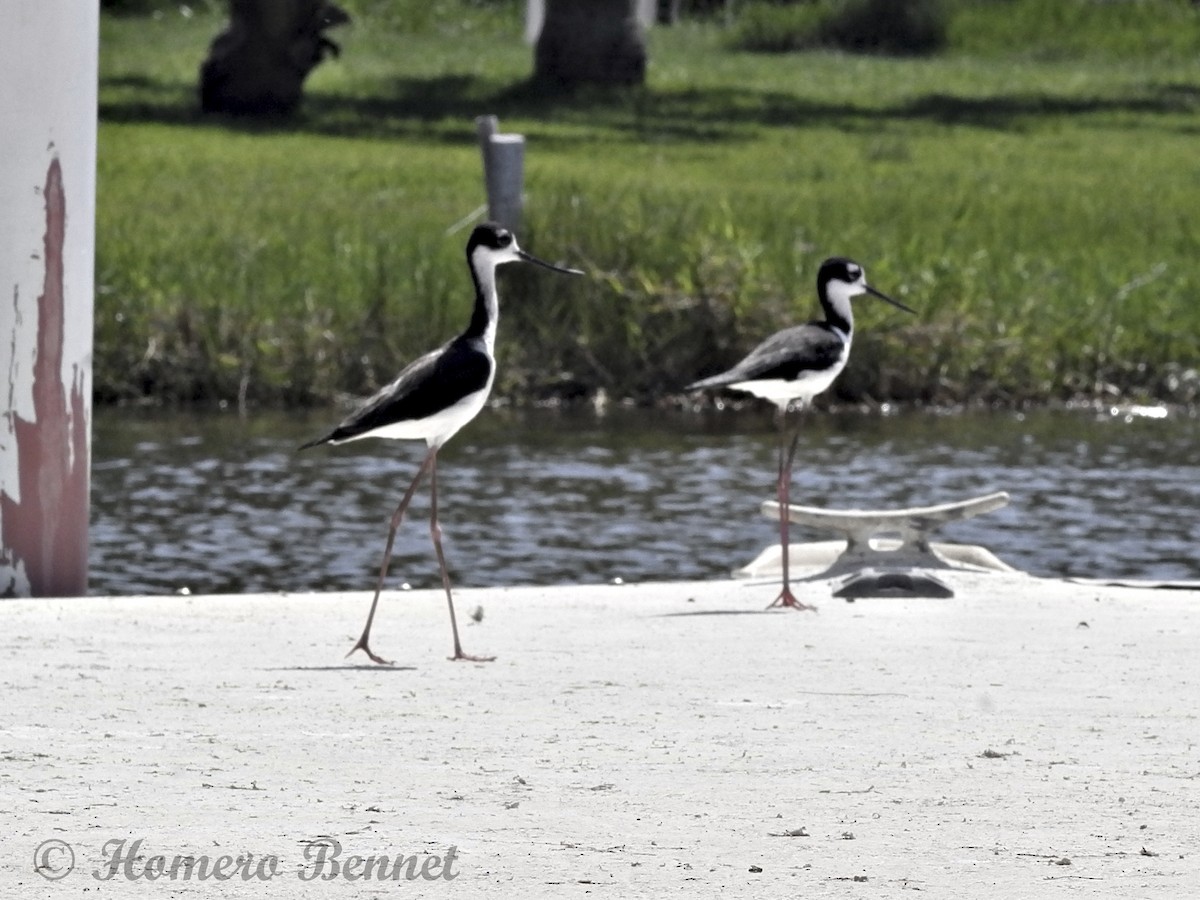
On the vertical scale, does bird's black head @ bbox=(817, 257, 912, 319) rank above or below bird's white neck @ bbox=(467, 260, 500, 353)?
below

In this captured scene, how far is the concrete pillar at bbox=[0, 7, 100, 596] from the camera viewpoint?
998 cm

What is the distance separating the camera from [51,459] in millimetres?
10211

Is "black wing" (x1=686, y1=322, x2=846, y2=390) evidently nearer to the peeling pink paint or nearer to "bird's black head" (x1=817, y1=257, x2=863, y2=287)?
"bird's black head" (x1=817, y1=257, x2=863, y2=287)

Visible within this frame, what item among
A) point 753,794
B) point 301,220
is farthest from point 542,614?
point 301,220

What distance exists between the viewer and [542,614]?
32.2 feet

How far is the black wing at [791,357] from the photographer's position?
36.7 feet

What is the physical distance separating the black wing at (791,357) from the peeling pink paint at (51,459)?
82.9 inches

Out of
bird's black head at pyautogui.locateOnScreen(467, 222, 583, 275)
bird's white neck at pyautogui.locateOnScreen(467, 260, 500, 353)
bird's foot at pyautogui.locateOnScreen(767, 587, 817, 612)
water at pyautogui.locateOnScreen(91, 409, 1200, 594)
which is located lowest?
water at pyautogui.locateOnScreen(91, 409, 1200, 594)

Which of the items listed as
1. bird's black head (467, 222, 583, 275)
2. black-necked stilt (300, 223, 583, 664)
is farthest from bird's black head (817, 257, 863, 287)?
black-necked stilt (300, 223, 583, 664)

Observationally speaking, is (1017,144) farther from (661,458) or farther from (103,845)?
(103,845)

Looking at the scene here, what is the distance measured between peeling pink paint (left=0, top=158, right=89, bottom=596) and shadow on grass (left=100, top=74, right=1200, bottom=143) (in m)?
24.2

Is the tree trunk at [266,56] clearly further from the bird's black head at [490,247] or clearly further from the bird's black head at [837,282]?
the bird's black head at [490,247]

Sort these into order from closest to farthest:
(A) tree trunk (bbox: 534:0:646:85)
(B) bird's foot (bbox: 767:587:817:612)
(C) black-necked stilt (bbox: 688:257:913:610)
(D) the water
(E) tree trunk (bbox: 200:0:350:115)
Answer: (B) bird's foot (bbox: 767:587:817:612) < (C) black-necked stilt (bbox: 688:257:913:610) < (D) the water < (E) tree trunk (bbox: 200:0:350:115) < (A) tree trunk (bbox: 534:0:646:85)

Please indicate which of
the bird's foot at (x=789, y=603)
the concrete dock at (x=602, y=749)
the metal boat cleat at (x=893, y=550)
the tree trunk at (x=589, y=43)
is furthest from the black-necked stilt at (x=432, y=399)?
the tree trunk at (x=589, y=43)
